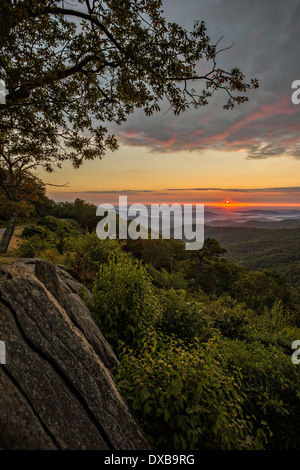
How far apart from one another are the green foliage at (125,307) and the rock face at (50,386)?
143 centimetres

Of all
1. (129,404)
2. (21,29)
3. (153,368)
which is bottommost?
(129,404)

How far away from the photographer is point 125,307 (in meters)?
5.16

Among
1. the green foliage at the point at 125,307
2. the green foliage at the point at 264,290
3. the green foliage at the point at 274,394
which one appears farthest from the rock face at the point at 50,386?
the green foliage at the point at 264,290

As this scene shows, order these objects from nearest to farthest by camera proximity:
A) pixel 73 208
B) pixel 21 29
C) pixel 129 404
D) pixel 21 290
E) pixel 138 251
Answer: pixel 129 404 → pixel 21 290 → pixel 21 29 → pixel 138 251 → pixel 73 208

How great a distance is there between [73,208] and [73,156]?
2848 inches

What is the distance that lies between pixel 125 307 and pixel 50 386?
7.56 ft

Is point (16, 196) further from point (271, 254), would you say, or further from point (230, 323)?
point (271, 254)

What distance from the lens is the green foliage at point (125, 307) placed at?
200 inches

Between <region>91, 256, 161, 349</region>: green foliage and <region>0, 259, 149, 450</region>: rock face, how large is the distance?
4.70 feet

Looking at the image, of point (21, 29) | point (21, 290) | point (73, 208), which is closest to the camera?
point (21, 290)

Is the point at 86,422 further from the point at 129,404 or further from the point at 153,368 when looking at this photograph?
the point at 153,368

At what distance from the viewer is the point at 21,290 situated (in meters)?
3.91
